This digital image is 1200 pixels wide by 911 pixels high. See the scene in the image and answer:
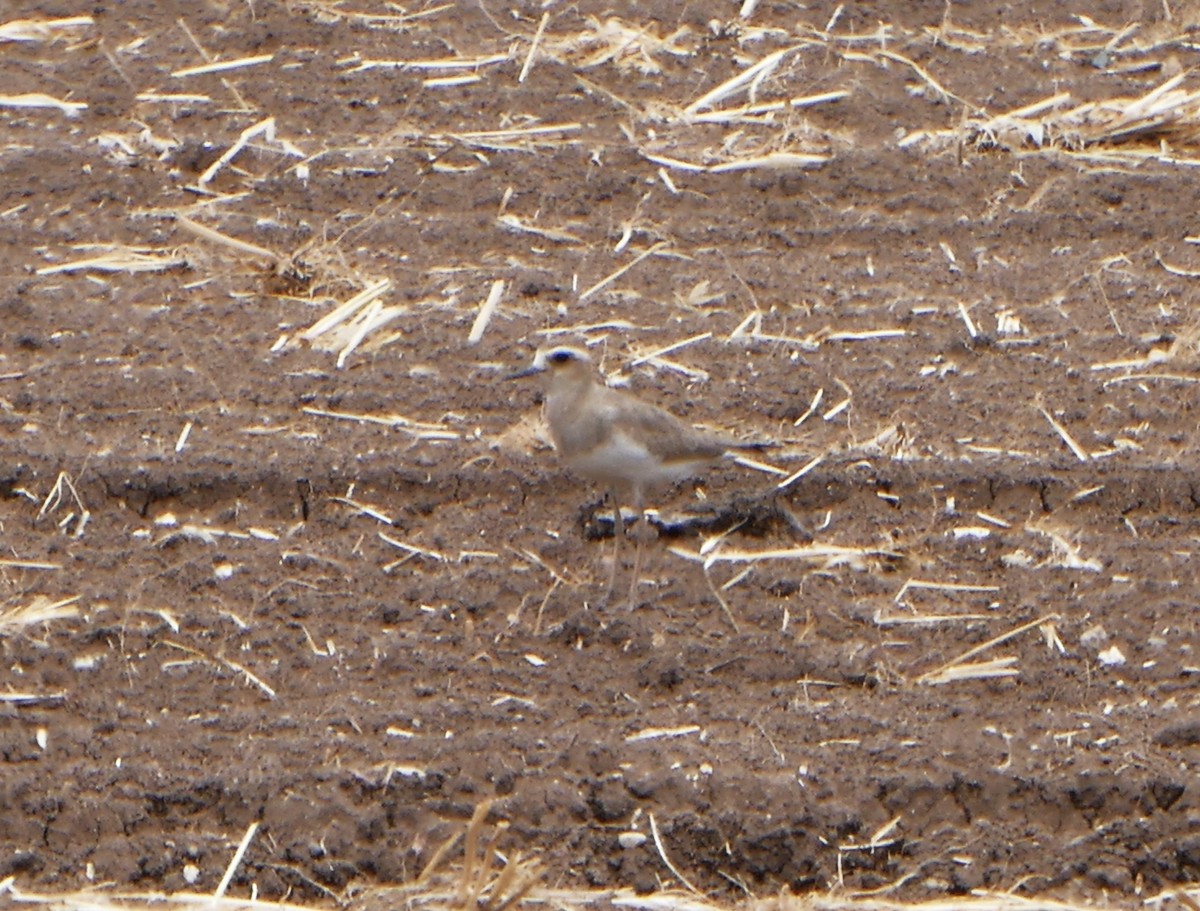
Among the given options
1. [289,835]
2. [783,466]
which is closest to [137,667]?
[289,835]

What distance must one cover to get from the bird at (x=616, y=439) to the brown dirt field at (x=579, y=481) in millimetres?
241

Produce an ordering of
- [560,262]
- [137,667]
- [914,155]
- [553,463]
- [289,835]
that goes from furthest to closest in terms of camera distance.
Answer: [914,155], [560,262], [553,463], [137,667], [289,835]

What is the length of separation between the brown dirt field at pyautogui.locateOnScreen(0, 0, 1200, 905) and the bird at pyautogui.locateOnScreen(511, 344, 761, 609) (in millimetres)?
241

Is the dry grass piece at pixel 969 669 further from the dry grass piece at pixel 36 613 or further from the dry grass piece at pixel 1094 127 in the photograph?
the dry grass piece at pixel 1094 127

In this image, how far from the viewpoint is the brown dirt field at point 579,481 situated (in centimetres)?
506

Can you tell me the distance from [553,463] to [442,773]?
5.85 ft

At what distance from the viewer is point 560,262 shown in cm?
→ 782

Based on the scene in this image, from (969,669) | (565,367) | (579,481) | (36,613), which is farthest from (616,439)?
(36,613)

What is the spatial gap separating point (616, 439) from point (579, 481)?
649 millimetres

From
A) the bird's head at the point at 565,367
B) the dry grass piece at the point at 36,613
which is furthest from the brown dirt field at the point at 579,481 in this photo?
the bird's head at the point at 565,367

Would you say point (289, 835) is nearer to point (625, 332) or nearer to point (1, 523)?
point (1, 523)

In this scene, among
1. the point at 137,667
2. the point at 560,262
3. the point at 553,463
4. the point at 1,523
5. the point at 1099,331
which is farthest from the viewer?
the point at 560,262

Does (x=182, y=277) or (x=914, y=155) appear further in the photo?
(x=914, y=155)

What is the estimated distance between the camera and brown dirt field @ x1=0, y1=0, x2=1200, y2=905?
5.06 meters
